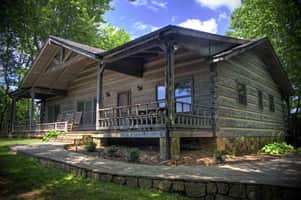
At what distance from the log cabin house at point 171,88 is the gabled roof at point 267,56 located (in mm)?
47

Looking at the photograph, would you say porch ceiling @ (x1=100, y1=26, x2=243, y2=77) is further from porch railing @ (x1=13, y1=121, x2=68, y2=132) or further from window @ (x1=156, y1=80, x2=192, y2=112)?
porch railing @ (x1=13, y1=121, x2=68, y2=132)

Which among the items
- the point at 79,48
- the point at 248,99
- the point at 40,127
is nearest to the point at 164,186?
the point at 79,48

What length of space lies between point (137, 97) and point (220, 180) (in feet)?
29.7

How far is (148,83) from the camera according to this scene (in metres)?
12.9

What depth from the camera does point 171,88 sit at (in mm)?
8297

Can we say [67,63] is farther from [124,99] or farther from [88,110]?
[88,110]

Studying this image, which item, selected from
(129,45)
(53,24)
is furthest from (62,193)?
(53,24)

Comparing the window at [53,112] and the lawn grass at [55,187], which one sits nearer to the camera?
the lawn grass at [55,187]

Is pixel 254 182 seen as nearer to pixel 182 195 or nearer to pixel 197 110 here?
pixel 182 195

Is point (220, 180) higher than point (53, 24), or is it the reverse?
Answer: point (53, 24)

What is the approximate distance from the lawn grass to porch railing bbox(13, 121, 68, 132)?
26.3 ft

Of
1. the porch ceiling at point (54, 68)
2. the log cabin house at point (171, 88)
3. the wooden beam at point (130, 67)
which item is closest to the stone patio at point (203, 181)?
the log cabin house at point (171, 88)

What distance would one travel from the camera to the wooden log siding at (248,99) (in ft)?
35.5

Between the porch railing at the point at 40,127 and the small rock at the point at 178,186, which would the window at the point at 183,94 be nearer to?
the small rock at the point at 178,186
